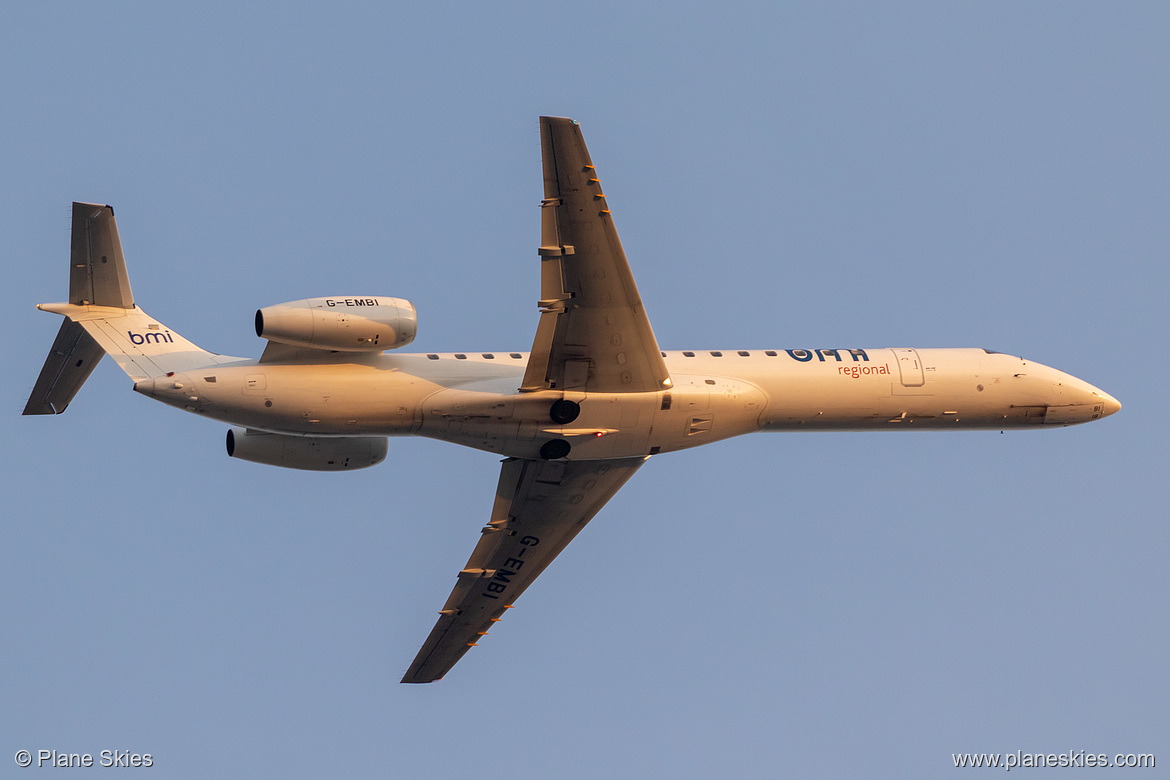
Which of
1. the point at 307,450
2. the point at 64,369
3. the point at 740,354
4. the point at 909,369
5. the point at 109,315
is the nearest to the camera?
the point at 109,315

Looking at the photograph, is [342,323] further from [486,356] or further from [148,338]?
[148,338]

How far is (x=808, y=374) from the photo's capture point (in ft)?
98.7

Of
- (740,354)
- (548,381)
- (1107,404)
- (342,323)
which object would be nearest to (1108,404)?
(1107,404)

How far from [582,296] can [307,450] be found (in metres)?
6.47

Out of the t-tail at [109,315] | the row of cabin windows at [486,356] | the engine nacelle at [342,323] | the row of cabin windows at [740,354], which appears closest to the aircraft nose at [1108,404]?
the row of cabin windows at [740,354]

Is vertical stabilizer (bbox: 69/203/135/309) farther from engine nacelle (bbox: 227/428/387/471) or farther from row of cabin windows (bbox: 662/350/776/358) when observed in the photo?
row of cabin windows (bbox: 662/350/776/358)

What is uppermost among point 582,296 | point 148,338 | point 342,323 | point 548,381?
point 582,296

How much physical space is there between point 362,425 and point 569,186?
610 cm

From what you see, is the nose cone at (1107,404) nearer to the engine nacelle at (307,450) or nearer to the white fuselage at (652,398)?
the white fuselage at (652,398)

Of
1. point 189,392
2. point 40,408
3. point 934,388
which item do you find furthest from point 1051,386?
point 40,408

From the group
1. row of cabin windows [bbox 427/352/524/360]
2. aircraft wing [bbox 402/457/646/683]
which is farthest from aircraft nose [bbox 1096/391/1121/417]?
row of cabin windows [bbox 427/352/524/360]

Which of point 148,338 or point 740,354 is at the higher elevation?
point 740,354

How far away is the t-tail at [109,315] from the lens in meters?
27.2

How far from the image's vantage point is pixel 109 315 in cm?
2766
